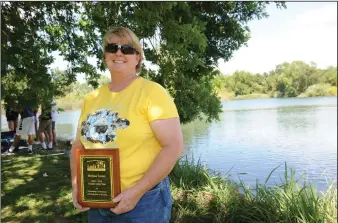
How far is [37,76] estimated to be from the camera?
18.9ft

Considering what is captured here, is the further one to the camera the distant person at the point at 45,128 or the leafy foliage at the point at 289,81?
the leafy foliage at the point at 289,81

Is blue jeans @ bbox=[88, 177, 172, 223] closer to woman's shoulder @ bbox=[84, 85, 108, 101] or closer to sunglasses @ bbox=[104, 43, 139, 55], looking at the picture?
woman's shoulder @ bbox=[84, 85, 108, 101]

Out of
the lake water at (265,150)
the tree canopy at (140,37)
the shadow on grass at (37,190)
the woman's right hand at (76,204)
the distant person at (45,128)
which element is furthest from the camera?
the distant person at (45,128)

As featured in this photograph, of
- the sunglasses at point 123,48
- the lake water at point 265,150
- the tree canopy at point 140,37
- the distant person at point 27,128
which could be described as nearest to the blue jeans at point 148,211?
the sunglasses at point 123,48

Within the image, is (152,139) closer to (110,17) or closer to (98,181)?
(98,181)

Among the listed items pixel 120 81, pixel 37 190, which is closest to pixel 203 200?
pixel 37 190

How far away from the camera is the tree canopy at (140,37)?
4938mm

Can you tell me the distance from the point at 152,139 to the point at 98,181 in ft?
0.98

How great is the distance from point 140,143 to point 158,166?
0.13m

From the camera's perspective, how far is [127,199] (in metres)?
1.56

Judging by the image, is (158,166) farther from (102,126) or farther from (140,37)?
(140,37)

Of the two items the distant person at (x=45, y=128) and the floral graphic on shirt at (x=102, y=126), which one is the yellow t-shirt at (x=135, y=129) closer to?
the floral graphic on shirt at (x=102, y=126)

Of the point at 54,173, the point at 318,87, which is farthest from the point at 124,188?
the point at 318,87

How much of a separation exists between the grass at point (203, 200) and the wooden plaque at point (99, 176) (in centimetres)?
227
